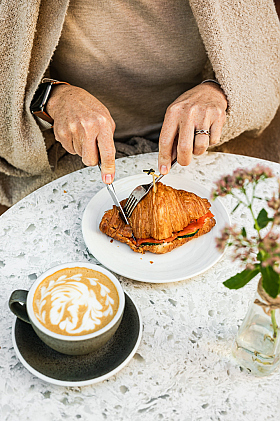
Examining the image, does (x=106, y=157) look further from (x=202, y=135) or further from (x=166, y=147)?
(x=202, y=135)

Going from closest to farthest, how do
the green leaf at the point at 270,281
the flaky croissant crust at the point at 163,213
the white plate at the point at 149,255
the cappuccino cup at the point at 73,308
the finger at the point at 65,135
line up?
1. the green leaf at the point at 270,281
2. the cappuccino cup at the point at 73,308
3. the white plate at the point at 149,255
4. the flaky croissant crust at the point at 163,213
5. the finger at the point at 65,135

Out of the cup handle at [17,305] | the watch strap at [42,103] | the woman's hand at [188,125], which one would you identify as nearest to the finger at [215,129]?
the woman's hand at [188,125]

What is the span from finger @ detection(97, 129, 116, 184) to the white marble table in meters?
0.15

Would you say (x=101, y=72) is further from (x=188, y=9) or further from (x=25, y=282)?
(x=25, y=282)

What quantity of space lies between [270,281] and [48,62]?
0.94 meters


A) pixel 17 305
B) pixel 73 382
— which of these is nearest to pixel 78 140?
pixel 17 305

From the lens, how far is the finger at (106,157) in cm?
101

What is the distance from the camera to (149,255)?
0.96 m

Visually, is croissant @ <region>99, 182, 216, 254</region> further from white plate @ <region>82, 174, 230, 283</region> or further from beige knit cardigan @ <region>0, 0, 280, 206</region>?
beige knit cardigan @ <region>0, 0, 280, 206</region>

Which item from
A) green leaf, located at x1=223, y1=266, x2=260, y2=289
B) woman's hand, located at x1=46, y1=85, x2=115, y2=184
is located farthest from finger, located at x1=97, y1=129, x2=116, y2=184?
green leaf, located at x1=223, y1=266, x2=260, y2=289

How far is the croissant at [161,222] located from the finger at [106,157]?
0.09 metres

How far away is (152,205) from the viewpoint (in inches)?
39.3

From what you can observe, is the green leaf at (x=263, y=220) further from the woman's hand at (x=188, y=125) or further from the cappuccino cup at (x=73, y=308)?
the woman's hand at (x=188, y=125)

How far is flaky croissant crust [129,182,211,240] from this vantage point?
98cm
